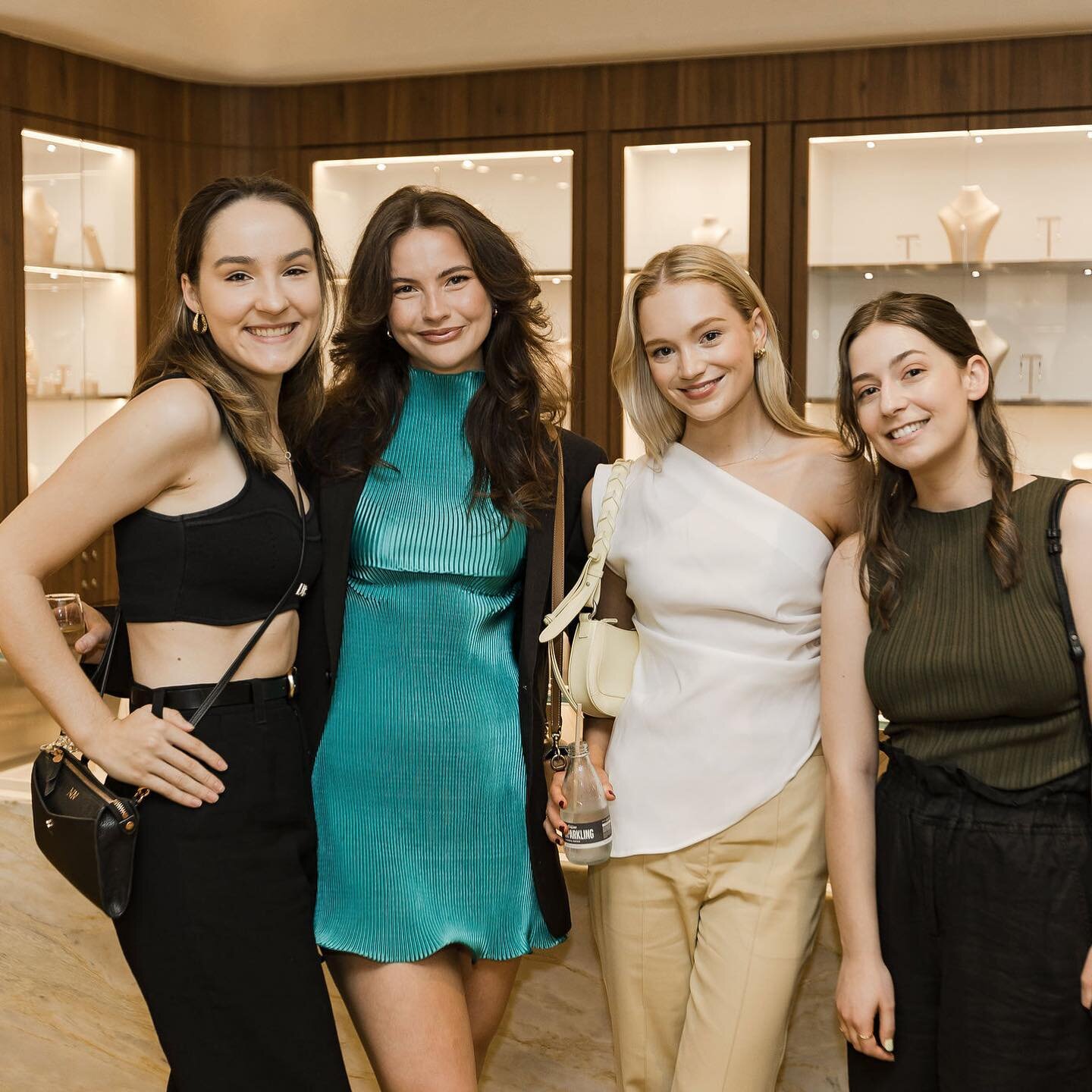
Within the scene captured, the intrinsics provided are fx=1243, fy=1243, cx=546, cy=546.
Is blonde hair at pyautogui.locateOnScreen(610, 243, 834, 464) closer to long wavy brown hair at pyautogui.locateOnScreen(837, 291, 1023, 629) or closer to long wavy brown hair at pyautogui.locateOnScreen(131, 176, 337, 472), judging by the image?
long wavy brown hair at pyautogui.locateOnScreen(837, 291, 1023, 629)

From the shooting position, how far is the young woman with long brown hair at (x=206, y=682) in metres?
1.81

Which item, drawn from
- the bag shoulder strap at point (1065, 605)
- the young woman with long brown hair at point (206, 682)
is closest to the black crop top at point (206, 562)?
the young woman with long brown hair at point (206, 682)

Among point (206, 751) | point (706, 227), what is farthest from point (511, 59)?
point (206, 751)

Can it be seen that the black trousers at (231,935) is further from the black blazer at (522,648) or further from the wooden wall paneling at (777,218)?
the wooden wall paneling at (777,218)

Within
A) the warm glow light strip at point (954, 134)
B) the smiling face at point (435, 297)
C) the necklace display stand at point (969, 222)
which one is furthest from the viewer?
the necklace display stand at point (969, 222)

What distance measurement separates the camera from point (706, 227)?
17.7 ft

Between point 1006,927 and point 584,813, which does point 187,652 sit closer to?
point 584,813

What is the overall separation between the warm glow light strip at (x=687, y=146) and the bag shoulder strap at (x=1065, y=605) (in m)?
3.98

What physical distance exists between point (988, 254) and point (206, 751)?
4.33m

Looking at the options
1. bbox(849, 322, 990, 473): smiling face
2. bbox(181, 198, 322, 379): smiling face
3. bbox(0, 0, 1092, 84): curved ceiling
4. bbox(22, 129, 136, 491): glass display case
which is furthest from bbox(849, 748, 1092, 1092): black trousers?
bbox(22, 129, 136, 491): glass display case

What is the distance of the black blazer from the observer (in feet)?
6.72

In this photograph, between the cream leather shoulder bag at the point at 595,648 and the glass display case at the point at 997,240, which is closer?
the cream leather shoulder bag at the point at 595,648

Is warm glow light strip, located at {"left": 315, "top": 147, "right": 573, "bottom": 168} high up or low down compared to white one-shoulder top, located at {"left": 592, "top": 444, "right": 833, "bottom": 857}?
up

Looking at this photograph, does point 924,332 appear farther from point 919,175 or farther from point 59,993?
point 919,175
